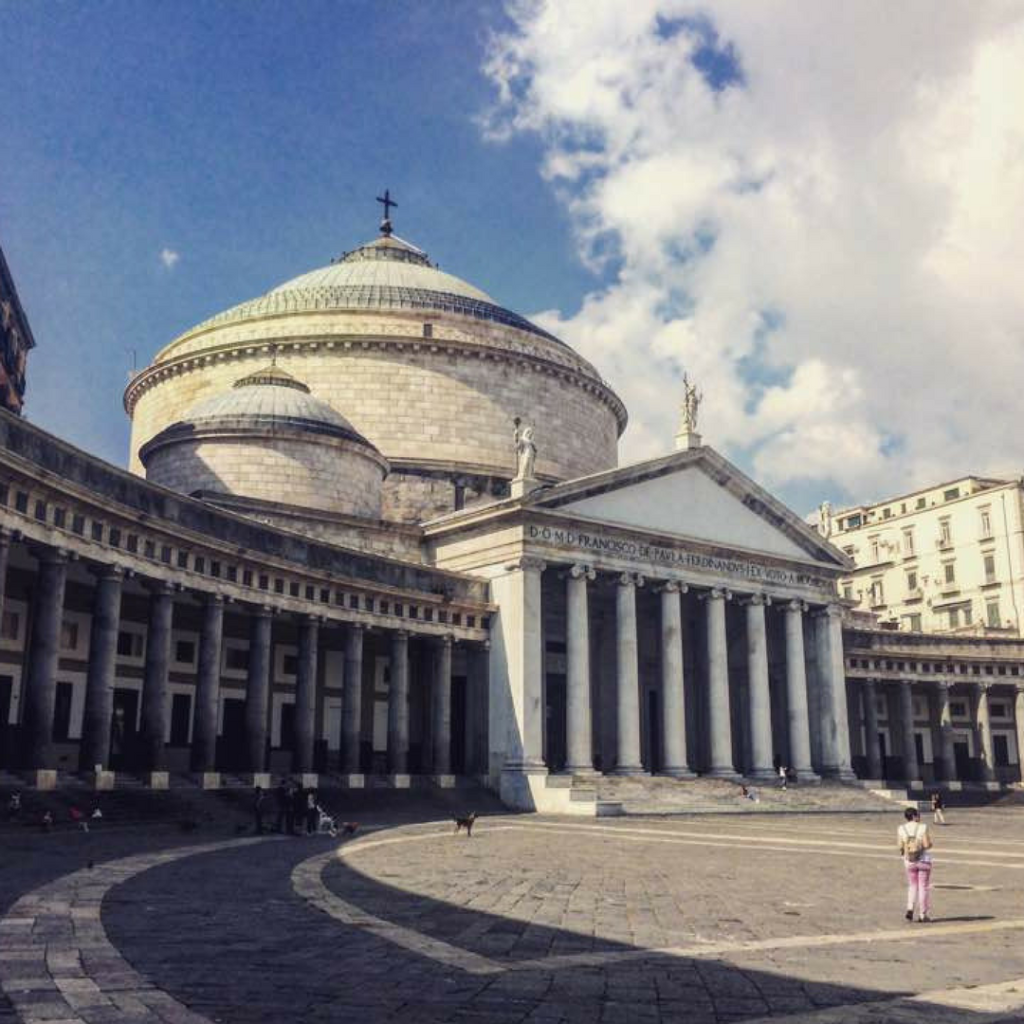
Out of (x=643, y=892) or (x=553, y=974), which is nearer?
(x=553, y=974)

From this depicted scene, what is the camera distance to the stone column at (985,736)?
208 ft

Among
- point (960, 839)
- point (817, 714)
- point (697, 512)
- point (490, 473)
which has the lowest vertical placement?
point (960, 839)

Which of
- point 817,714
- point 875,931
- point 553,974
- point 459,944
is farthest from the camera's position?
point 817,714

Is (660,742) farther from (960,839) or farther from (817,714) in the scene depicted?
(960,839)

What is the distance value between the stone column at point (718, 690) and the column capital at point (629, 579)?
4392 mm

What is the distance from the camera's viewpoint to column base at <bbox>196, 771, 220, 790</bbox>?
3212cm

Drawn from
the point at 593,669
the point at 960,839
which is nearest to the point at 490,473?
the point at 593,669

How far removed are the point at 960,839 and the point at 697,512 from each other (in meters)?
21.3

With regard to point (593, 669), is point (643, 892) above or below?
below

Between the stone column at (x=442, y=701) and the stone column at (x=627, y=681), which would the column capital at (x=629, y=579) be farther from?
the stone column at (x=442, y=701)

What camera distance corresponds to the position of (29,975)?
8.89m

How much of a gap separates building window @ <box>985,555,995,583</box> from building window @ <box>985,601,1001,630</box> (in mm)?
1459

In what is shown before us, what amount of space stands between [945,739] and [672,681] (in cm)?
2371

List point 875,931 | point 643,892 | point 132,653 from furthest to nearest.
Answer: point 132,653
point 643,892
point 875,931
